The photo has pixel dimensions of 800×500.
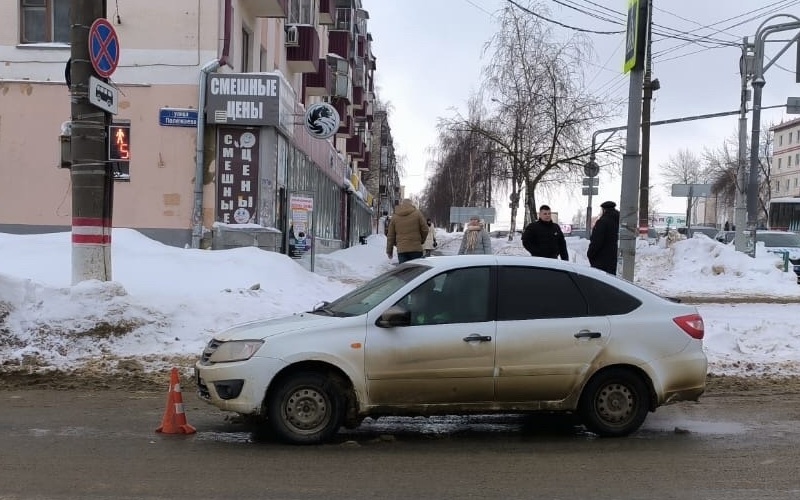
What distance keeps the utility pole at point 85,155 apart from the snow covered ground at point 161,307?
1.61 ft

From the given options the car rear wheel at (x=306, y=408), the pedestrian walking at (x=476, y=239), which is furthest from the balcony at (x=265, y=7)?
the car rear wheel at (x=306, y=408)

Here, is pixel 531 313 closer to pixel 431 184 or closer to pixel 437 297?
pixel 437 297

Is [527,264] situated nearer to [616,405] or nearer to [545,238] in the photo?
[616,405]

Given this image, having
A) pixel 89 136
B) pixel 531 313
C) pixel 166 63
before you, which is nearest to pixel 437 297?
pixel 531 313

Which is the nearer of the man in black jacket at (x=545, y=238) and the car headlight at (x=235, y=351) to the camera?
the car headlight at (x=235, y=351)

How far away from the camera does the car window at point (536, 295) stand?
6.13 metres

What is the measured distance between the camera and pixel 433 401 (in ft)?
19.4

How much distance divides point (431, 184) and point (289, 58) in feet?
211

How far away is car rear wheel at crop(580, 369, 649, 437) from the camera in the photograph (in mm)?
6152

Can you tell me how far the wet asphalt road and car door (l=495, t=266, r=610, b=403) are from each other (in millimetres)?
489

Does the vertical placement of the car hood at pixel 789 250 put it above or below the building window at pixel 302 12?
below

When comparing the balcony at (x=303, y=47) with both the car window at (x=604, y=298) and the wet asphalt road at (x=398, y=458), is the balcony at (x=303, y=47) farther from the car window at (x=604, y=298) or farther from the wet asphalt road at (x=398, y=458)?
the car window at (x=604, y=298)

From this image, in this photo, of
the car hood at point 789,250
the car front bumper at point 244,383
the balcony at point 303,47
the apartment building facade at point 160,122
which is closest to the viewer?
the car front bumper at point 244,383

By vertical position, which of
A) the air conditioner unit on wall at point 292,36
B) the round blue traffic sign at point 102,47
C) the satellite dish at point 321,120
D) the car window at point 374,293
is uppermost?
the air conditioner unit on wall at point 292,36
